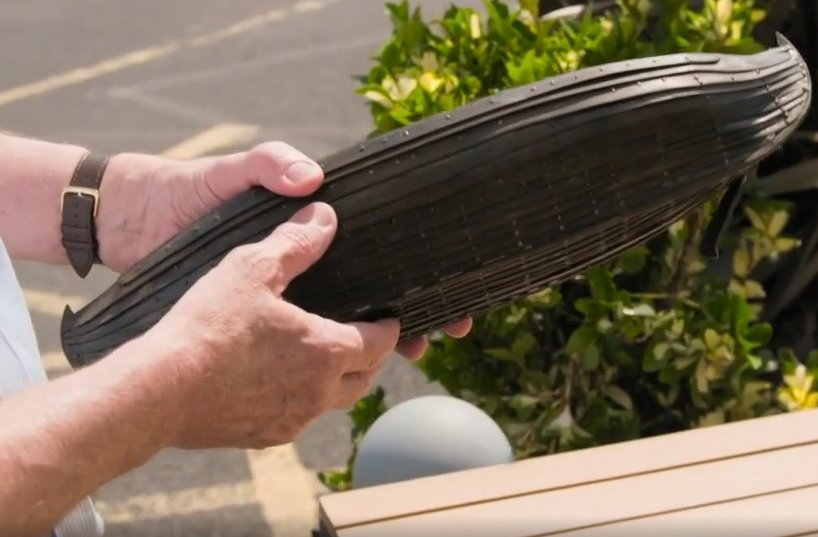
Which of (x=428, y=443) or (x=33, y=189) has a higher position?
(x=33, y=189)

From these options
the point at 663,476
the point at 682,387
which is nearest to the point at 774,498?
the point at 663,476

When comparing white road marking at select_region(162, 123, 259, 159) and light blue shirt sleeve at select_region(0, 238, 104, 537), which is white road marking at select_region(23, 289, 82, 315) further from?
light blue shirt sleeve at select_region(0, 238, 104, 537)

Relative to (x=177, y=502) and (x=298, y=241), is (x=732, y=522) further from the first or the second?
(x=177, y=502)

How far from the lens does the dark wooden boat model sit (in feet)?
2.51

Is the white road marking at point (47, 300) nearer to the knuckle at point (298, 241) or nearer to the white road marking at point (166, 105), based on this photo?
the white road marking at point (166, 105)

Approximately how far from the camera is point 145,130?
3.12m

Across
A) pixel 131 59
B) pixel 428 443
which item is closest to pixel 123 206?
pixel 428 443

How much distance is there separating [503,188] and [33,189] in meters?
0.44

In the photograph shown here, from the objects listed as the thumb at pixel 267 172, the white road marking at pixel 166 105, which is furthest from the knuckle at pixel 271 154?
the white road marking at pixel 166 105

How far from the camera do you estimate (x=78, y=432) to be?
71cm

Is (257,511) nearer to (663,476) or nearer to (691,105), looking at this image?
(663,476)

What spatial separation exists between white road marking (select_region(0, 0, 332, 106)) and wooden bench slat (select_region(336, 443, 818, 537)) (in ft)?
8.52

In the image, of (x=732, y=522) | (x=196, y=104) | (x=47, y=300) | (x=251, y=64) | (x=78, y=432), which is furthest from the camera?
(x=251, y=64)

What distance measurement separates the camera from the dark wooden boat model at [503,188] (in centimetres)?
77
